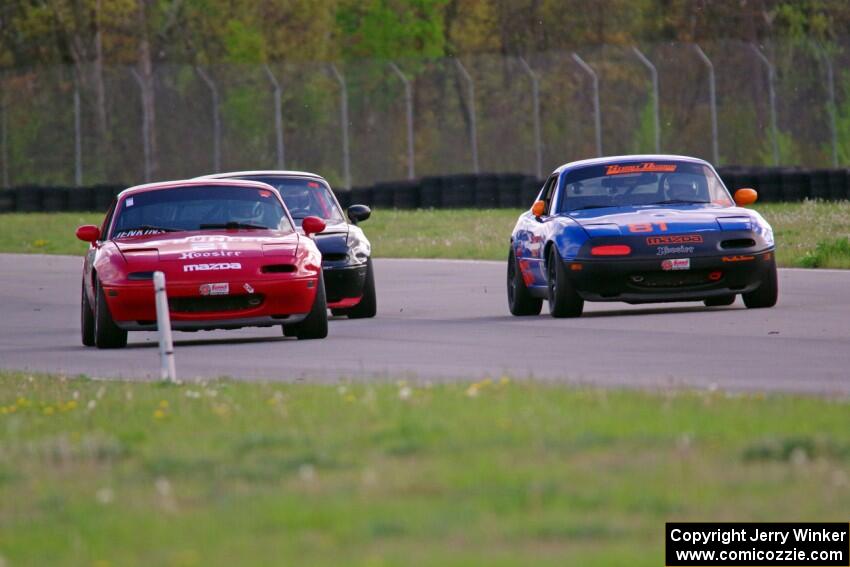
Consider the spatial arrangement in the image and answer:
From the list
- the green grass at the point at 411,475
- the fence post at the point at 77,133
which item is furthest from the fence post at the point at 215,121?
the green grass at the point at 411,475

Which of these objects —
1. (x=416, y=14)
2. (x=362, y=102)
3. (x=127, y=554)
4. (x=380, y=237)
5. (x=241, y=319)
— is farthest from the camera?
(x=416, y=14)

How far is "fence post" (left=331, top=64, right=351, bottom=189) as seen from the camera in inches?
1783

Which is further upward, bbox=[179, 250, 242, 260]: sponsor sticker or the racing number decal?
bbox=[179, 250, 242, 260]: sponsor sticker

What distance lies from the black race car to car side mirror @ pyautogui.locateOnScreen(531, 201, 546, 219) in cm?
152

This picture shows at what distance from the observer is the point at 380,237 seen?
115 feet

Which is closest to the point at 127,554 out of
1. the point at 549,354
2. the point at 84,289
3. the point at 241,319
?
the point at 549,354

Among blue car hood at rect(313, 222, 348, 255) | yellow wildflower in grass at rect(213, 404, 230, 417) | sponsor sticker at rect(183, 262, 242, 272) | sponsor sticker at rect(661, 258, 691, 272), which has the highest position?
yellow wildflower in grass at rect(213, 404, 230, 417)

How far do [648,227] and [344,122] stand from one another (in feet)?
101

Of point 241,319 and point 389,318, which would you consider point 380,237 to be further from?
point 241,319

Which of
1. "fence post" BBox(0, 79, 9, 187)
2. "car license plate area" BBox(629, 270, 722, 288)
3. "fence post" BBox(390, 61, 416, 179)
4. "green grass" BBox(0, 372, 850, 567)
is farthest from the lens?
"fence post" BBox(0, 79, 9, 187)

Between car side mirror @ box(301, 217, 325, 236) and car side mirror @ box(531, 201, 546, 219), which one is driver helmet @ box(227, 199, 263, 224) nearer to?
car side mirror @ box(301, 217, 325, 236)

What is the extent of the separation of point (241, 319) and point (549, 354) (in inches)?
117

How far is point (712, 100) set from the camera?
1657 inches

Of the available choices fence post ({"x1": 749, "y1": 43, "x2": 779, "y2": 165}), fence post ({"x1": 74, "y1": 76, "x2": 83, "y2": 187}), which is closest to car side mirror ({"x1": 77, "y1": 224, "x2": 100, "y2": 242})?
fence post ({"x1": 749, "y1": 43, "x2": 779, "y2": 165})
